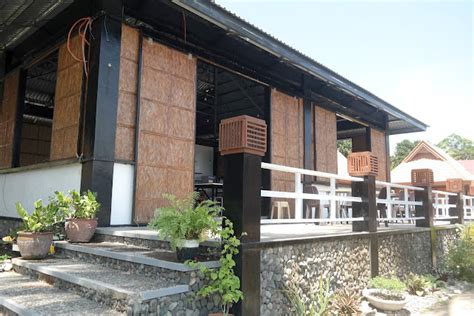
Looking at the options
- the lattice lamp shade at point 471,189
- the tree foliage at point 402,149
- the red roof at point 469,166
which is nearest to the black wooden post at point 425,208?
the lattice lamp shade at point 471,189

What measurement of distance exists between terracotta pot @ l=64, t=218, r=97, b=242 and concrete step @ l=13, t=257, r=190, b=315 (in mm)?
A: 546

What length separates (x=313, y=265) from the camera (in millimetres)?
4129

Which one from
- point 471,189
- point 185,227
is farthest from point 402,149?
point 185,227

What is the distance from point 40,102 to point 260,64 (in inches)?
281

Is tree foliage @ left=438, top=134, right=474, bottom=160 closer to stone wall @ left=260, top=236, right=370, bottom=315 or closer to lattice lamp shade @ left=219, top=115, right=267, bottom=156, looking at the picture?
stone wall @ left=260, top=236, right=370, bottom=315

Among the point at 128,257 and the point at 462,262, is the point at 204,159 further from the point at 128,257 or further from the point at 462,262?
the point at 128,257

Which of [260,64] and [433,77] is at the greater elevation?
[433,77]

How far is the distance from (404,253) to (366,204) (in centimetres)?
168

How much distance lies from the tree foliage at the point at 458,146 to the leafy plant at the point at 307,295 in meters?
48.2

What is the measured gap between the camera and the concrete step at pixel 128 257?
10.1ft

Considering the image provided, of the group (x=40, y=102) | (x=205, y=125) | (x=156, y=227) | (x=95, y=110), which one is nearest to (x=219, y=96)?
(x=205, y=125)

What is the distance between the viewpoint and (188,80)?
6.41 metres

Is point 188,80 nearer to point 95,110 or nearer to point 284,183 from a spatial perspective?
point 95,110

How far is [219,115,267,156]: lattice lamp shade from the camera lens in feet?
10.7
